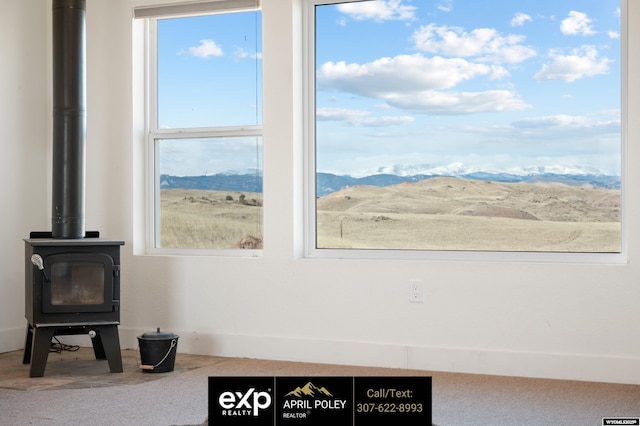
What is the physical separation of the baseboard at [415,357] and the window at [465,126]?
0.57m

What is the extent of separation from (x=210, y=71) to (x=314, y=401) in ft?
10.2

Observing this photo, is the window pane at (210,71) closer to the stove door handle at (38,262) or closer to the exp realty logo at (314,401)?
the stove door handle at (38,262)

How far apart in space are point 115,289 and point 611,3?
3042 mm

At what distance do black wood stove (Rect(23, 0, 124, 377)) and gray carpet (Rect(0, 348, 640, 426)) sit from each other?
0.66 ft

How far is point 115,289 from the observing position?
4547 millimetres

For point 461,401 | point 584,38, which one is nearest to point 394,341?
point 461,401

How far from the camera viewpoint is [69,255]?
4461 millimetres

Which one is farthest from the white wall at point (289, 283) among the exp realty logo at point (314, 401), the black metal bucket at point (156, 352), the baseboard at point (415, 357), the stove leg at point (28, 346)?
the exp realty logo at point (314, 401)

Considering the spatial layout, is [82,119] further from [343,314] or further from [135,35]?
[343,314]

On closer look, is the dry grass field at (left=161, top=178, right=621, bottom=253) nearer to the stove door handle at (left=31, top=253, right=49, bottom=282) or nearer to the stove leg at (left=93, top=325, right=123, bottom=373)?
the stove leg at (left=93, top=325, right=123, bottom=373)

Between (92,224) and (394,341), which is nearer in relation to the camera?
(394,341)

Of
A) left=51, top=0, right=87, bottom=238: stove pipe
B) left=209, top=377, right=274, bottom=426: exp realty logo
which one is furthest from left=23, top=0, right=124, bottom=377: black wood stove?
left=209, top=377, right=274, bottom=426: exp realty logo

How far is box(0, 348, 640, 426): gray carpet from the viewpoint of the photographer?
3555 mm

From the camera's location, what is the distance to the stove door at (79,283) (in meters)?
4.41
